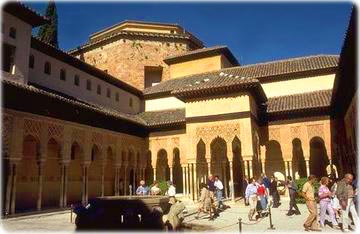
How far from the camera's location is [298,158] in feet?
75.0

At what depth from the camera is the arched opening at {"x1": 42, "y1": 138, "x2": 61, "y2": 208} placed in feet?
64.7

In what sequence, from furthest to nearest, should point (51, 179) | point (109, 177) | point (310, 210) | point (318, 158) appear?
point (109, 177) < point (318, 158) < point (51, 179) < point (310, 210)

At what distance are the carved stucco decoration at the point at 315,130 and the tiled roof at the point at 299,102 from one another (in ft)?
3.82

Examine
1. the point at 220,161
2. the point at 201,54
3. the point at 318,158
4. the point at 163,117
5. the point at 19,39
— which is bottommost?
the point at 220,161

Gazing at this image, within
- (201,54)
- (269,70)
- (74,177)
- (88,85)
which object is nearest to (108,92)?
(88,85)

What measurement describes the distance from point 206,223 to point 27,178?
11097 millimetres

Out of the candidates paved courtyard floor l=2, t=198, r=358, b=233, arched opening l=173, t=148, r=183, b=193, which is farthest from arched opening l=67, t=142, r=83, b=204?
arched opening l=173, t=148, r=183, b=193

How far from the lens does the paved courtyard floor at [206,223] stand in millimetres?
10648

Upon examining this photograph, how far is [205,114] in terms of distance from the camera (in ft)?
64.7

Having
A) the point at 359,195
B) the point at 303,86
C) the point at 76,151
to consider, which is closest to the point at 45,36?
the point at 76,151

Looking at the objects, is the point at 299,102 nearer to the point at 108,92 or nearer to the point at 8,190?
the point at 108,92

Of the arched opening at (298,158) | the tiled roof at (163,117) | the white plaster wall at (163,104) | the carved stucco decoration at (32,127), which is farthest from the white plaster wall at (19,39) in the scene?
the arched opening at (298,158)

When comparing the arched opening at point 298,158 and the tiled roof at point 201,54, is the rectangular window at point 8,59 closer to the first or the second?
the tiled roof at point 201,54

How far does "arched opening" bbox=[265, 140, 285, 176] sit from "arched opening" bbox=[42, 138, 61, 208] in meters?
13.0
